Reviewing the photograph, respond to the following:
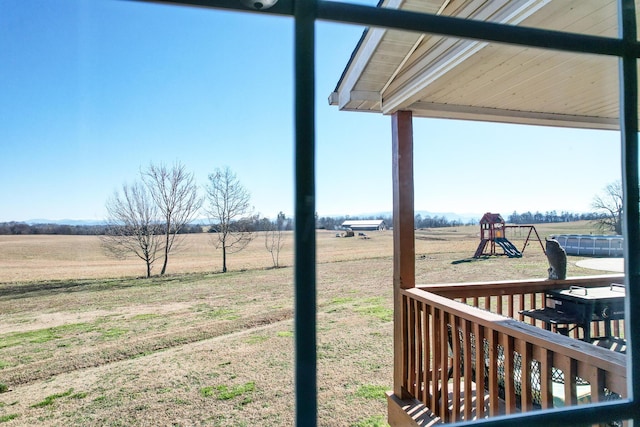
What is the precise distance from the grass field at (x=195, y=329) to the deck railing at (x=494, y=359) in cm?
78

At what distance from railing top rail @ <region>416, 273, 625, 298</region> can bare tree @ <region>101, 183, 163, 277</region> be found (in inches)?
256

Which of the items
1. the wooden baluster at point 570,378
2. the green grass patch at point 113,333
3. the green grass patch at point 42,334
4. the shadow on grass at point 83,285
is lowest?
the green grass patch at point 113,333

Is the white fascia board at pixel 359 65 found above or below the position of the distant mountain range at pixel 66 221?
above

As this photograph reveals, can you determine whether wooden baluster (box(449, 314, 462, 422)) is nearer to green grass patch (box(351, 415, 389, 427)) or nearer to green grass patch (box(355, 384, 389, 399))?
green grass patch (box(351, 415, 389, 427))

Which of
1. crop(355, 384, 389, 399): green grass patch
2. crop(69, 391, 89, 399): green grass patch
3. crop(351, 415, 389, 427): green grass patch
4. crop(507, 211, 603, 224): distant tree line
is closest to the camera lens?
crop(351, 415, 389, 427): green grass patch

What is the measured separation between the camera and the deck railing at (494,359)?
127 cm

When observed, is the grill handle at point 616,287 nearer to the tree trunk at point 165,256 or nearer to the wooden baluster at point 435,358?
the wooden baluster at point 435,358

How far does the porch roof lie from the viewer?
1.42 meters

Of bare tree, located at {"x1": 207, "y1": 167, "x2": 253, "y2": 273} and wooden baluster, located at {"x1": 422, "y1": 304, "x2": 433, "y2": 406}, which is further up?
bare tree, located at {"x1": 207, "y1": 167, "x2": 253, "y2": 273}

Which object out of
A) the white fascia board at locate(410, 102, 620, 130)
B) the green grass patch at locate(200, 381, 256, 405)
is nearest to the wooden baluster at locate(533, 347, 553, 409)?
the white fascia board at locate(410, 102, 620, 130)

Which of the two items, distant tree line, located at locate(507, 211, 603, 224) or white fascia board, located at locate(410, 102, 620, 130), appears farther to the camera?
distant tree line, located at locate(507, 211, 603, 224)

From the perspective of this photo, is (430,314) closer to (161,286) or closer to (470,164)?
(470,164)

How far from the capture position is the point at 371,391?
145 inches

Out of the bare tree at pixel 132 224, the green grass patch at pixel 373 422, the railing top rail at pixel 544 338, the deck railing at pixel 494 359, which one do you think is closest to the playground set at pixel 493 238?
the deck railing at pixel 494 359
